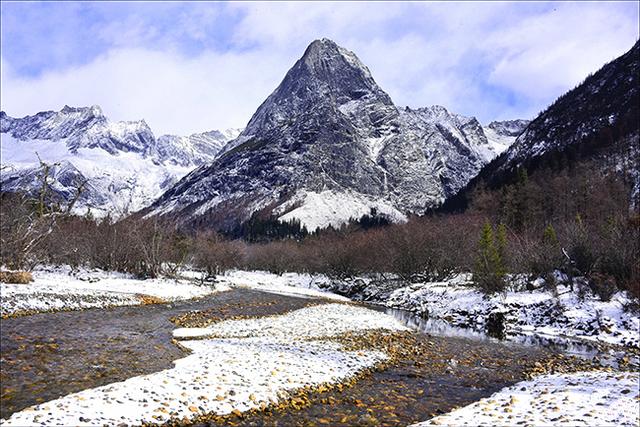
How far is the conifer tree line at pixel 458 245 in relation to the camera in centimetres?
3901

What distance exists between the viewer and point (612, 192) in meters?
83.7

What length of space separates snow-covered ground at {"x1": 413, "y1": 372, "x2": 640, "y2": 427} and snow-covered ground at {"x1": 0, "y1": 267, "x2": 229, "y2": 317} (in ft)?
85.4

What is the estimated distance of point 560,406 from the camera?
1230cm

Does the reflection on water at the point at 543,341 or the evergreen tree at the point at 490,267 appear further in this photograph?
the evergreen tree at the point at 490,267

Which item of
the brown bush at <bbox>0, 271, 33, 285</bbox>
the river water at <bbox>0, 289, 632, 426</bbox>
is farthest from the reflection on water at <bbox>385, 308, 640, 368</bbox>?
the brown bush at <bbox>0, 271, 33, 285</bbox>

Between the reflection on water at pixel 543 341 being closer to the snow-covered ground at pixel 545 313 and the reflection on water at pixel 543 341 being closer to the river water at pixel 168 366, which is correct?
the river water at pixel 168 366

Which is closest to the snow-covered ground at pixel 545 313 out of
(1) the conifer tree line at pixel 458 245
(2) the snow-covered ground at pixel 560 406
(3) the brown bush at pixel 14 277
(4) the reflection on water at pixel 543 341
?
(1) the conifer tree line at pixel 458 245

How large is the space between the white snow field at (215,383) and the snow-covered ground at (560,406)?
4936 millimetres

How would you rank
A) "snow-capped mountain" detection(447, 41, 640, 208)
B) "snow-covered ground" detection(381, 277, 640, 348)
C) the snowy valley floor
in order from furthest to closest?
"snow-capped mountain" detection(447, 41, 640, 208) → "snow-covered ground" detection(381, 277, 640, 348) → the snowy valley floor

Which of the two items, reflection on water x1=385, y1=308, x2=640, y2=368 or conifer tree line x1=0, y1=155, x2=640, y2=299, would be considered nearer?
reflection on water x1=385, y1=308, x2=640, y2=368

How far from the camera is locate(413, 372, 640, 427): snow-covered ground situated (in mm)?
11055

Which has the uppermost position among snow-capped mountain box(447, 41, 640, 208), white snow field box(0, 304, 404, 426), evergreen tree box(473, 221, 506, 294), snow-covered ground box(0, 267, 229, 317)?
snow-capped mountain box(447, 41, 640, 208)

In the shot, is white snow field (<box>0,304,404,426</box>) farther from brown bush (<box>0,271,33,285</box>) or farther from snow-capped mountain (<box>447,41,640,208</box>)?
snow-capped mountain (<box>447,41,640,208</box>)

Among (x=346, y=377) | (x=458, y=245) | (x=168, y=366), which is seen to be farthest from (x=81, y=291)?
(x=458, y=245)
